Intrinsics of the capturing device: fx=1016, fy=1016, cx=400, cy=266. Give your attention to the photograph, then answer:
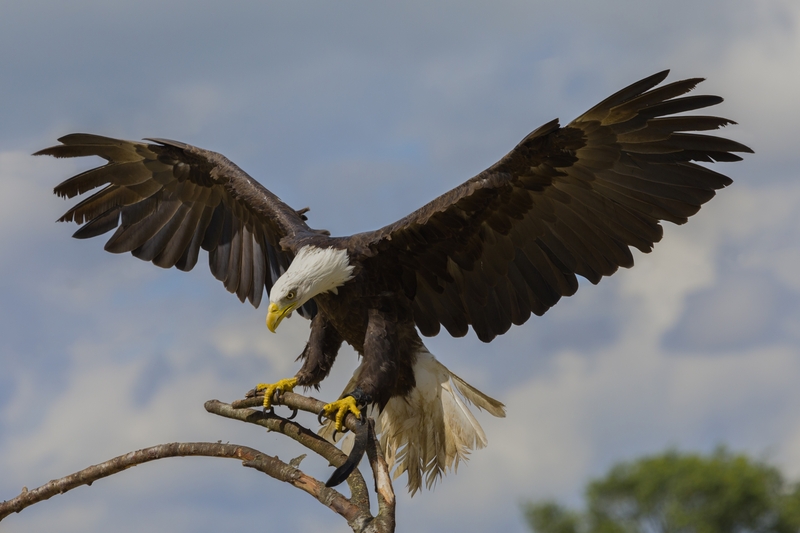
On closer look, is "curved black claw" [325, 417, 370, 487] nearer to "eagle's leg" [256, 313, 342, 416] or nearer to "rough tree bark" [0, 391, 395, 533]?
"rough tree bark" [0, 391, 395, 533]

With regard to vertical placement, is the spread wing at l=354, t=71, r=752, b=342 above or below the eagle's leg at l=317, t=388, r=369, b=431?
above

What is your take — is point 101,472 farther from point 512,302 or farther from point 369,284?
point 512,302

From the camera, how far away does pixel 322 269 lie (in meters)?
6.16

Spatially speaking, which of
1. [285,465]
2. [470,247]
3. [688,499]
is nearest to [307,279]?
[470,247]

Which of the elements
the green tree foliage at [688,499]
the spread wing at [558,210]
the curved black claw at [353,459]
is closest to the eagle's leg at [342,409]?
the curved black claw at [353,459]

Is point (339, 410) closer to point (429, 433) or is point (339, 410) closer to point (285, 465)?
point (285, 465)

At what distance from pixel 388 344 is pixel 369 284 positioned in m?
0.42

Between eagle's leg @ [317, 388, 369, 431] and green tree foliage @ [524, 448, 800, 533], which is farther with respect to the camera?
green tree foliage @ [524, 448, 800, 533]

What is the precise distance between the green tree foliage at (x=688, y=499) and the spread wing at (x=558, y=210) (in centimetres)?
2850

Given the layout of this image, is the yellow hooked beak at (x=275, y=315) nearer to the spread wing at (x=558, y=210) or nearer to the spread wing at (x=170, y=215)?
the spread wing at (x=558, y=210)

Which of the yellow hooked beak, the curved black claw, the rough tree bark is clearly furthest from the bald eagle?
the curved black claw

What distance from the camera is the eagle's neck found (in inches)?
242

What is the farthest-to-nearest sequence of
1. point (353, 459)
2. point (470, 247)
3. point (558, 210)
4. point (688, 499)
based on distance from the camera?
point (688, 499), point (470, 247), point (558, 210), point (353, 459)

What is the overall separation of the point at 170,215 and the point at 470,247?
2569 mm
